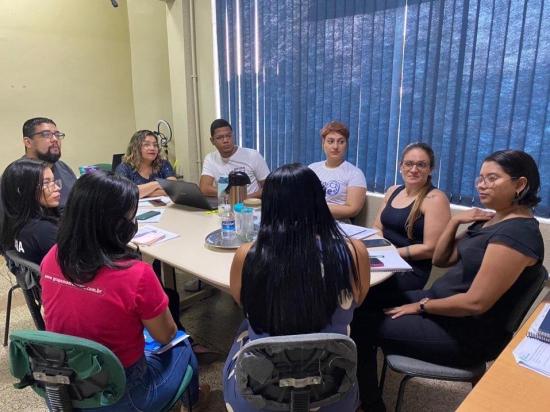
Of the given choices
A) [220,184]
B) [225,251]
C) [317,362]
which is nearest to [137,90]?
[220,184]

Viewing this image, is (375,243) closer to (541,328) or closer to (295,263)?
(541,328)

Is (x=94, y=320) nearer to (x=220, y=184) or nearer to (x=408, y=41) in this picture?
(x=220, y=184)

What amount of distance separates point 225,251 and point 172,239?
341 millimetres

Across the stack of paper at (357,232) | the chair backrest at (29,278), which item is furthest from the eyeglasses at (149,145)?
the stack of paper at (357,232)

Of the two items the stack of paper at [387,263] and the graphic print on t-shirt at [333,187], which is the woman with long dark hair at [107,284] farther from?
the graphic print on t-shirt at [333,187]

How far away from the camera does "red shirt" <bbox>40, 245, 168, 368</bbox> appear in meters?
1.17

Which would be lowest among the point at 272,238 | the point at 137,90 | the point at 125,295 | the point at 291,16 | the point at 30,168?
the point at 125,295

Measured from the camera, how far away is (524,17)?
2.09 m

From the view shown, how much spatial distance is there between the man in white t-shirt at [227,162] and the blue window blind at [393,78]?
11.1 inches

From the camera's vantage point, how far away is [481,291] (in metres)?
1.37

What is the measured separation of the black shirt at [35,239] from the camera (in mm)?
1782

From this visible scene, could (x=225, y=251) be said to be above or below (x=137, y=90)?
below

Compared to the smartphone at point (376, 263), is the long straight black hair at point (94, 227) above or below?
above

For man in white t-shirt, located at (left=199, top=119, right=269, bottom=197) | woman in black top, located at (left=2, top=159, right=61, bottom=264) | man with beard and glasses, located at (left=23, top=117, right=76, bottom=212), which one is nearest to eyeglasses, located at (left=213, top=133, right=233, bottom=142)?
man in white t-shirt, located at (left=199, top=119, right=269, bottom=197)
